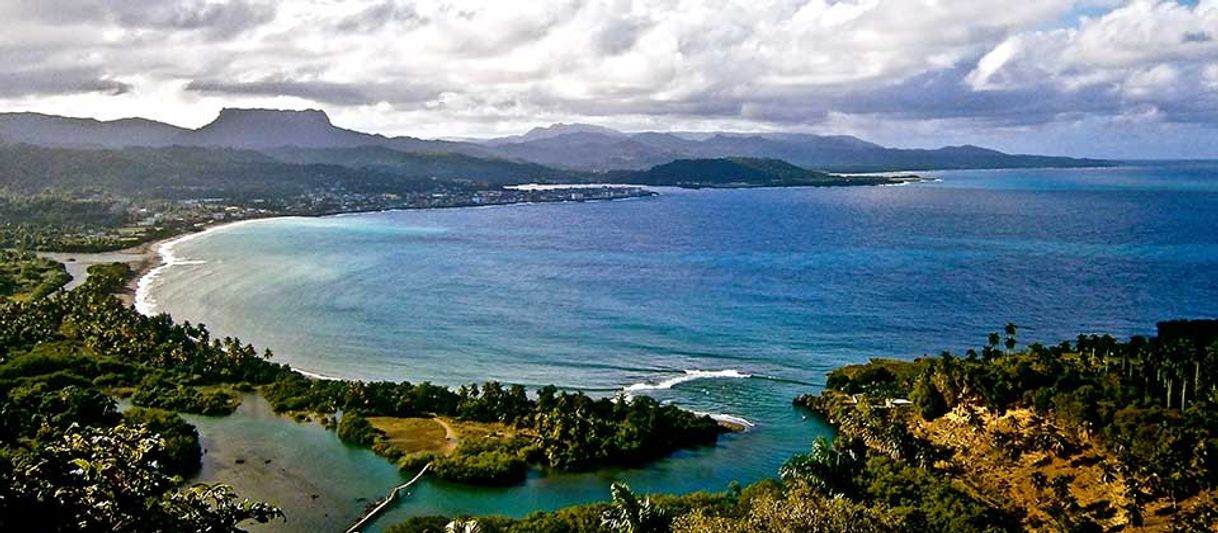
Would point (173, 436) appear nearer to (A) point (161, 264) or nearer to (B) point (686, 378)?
(B) point (686, 378)

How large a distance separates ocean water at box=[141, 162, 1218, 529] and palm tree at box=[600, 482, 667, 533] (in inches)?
461

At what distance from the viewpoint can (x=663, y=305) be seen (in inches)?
3588

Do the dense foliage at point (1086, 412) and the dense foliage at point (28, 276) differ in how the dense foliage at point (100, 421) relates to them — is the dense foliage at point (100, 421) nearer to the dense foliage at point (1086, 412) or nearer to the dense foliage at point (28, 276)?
the dense foliage at point (28, 276)

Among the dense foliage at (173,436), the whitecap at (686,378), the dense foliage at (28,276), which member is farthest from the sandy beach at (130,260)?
the whitecap at (686,378)

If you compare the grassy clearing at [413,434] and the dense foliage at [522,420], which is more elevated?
the dense foliage at [522,420]

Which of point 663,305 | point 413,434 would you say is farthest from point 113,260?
point 413,434

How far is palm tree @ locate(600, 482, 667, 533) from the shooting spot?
98.9 feet

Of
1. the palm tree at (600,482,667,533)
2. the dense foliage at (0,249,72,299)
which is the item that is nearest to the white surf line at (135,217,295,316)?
the dense foliage at (0,249,72,299)

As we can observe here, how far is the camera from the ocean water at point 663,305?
179 feet

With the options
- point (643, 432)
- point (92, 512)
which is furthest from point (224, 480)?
point (92, 512)

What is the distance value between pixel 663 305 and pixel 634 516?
6095cm

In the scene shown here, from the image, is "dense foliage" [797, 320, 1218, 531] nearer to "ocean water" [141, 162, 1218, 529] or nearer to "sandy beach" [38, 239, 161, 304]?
"ocean water" [141, 162, 1218, 529]

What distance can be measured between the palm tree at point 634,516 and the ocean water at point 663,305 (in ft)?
38.4

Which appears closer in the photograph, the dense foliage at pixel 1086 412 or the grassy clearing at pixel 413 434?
the dense foliage at pixel 1086 412
